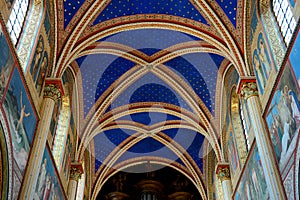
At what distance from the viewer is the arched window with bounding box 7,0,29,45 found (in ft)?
34.6

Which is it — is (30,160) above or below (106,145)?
below

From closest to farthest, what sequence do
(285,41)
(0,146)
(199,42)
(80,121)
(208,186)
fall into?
(0,146), (285,41), (199,42), (80,121), (208,186)

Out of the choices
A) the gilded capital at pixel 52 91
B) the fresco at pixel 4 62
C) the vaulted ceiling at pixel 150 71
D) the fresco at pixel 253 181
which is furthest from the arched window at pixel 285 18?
the gilded capital at pixel 52 91

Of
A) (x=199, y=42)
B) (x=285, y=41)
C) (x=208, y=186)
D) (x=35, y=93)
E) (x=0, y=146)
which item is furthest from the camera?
(x=208, y=186)

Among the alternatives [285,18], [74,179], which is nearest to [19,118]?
[74,179]

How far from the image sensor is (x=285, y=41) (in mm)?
10438

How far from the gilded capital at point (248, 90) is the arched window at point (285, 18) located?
2.36 meters

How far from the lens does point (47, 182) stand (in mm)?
12508

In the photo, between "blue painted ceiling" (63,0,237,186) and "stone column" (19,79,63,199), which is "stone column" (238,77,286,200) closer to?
"blue painted ceiling" (63,0,237,186)

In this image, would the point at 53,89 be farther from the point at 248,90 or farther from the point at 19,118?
the point at 248,90

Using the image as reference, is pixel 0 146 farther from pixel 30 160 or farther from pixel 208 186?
pixel 208 186

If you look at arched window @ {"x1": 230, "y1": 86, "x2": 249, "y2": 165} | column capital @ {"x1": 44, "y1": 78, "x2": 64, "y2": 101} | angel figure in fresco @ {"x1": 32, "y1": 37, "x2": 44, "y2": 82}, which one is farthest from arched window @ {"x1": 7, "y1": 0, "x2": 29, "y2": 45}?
arched window @ {"x1": 230, "y1": 86, "x2": 249, "y2": 165}

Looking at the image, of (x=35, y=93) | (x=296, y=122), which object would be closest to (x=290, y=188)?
(x=296, y=122)

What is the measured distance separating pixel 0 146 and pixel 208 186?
13754 millimetres
